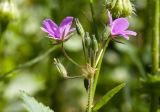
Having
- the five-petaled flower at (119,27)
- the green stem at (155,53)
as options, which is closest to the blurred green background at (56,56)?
the green stem at (155,53)

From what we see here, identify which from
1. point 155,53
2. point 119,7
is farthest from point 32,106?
point 155,53

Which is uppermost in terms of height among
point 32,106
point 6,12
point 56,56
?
point 6,12

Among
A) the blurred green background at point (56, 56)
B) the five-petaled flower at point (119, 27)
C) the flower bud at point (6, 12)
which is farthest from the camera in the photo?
the blurred green background at point (56, 56)

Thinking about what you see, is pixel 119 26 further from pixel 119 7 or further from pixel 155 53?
pixel 155 53

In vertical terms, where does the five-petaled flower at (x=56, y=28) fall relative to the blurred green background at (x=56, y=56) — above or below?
above

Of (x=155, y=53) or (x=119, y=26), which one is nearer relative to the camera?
(x=119, y=26)

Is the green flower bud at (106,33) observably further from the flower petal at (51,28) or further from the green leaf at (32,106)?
the green leaf at (32,106)

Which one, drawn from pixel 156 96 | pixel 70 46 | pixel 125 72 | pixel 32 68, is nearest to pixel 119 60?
pixel 125 72

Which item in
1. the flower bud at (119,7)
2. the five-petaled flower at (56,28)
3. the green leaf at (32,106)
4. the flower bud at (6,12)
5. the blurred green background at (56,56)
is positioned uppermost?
the five-petaled flower at (56,28)
